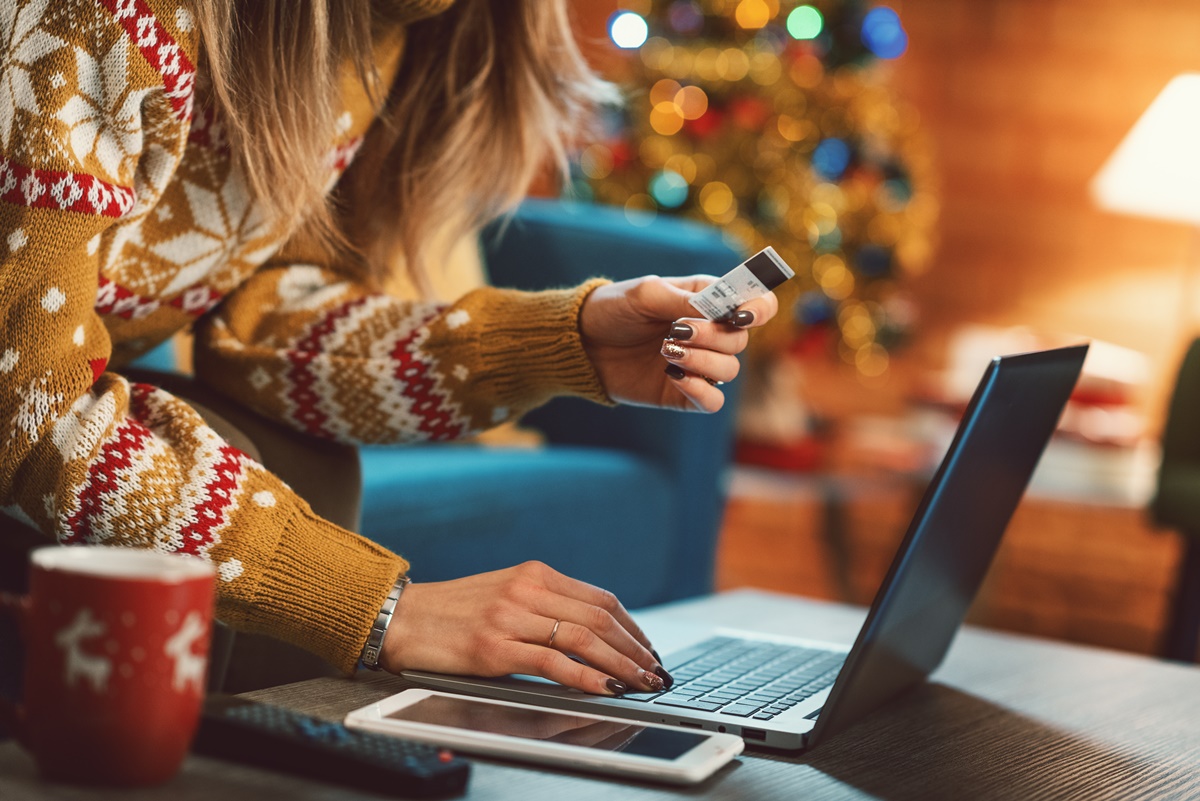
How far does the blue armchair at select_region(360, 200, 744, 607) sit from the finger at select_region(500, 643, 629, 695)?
0.64 metres

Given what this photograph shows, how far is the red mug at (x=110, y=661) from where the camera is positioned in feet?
1.34

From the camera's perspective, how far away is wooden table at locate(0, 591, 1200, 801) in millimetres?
465

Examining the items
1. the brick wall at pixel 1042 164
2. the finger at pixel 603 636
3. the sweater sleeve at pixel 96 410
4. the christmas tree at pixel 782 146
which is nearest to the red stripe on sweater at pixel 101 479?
the sweater sleeve at pixel 96 410

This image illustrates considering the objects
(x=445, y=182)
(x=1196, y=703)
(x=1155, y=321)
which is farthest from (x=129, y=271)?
(x=1155, y=321)

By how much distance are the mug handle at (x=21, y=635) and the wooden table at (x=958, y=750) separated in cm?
2

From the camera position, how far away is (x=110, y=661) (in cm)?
41

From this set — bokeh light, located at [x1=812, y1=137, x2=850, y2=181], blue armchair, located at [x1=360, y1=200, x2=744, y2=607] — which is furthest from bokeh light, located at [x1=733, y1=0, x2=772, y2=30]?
blue armchair, located at [x1=360, y1=200, x2=744, y2=607]

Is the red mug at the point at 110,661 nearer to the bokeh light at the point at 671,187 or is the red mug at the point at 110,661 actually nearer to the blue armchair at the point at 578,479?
the blue armchair at the point at 578,479

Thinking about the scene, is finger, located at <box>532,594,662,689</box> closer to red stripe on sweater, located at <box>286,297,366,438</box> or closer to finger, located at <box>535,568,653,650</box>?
finger, located at <box>535,568,653,650</box>

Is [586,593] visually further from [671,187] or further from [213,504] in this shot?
[671,187]

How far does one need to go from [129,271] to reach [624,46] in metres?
2.32

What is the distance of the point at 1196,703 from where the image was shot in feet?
2.59

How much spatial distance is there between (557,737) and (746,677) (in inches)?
8.0

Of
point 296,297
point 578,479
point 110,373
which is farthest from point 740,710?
point 578,479
